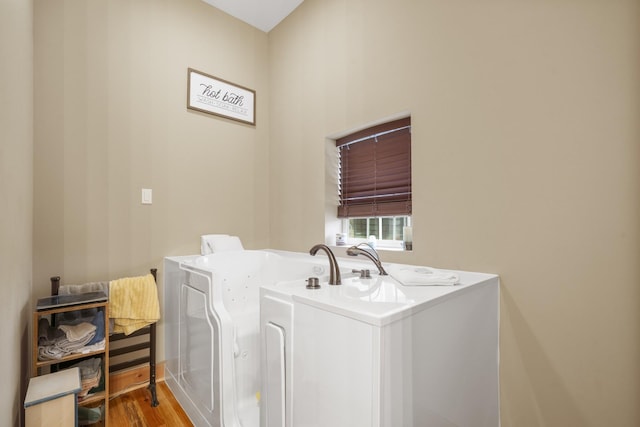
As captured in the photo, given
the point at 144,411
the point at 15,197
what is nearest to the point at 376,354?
the point at 15,197

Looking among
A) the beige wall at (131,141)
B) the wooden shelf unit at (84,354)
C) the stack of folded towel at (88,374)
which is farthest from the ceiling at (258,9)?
the stack of folded towel at (88,374)

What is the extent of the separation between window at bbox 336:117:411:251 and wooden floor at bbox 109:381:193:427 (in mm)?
1627

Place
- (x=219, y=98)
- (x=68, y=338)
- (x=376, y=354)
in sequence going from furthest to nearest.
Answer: (x=219, y=98), (x=68, y=338), (x=376, y=354)

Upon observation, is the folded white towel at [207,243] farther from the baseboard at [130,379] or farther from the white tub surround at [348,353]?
the baseboard at [130,379]

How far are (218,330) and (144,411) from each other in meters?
0.95

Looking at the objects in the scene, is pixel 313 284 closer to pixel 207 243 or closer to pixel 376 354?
pixel 376 354

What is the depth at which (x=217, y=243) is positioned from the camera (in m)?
2.33

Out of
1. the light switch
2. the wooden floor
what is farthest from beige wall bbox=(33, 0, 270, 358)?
the wooden floor

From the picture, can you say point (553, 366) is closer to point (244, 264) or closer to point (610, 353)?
point (610, 353)

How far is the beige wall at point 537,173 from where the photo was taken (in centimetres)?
109

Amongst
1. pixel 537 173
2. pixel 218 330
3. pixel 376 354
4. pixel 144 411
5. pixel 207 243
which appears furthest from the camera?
pixel 207 243

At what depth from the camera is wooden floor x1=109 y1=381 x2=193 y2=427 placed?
1706 mm

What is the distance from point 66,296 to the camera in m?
1.62

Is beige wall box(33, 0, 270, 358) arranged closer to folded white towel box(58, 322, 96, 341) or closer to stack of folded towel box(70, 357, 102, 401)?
folded white towel box(58, 322, 96, 341)
